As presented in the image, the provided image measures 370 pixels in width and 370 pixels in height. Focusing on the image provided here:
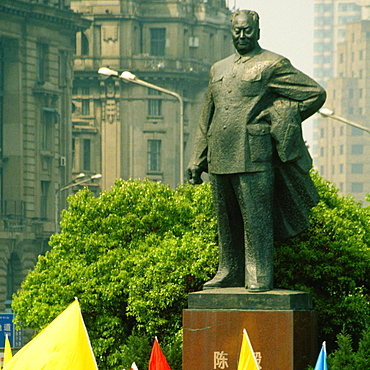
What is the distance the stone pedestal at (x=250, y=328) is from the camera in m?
18.0

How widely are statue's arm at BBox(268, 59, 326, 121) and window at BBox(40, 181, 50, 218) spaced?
82.5 metres

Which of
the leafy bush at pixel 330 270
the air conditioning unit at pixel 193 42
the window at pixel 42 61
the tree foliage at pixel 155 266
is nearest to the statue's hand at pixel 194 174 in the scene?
the tree foliage at pixel 155 266

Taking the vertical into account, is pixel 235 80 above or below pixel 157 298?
above

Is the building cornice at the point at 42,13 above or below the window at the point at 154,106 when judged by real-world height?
above

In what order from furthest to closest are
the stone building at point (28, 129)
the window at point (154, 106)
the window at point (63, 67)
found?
the window at point (154, 106)
the window at point (63, 67)
the stone building at point (28, 129)

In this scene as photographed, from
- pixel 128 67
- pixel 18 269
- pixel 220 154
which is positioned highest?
pixel 128 67

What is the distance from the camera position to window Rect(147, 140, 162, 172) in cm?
13488

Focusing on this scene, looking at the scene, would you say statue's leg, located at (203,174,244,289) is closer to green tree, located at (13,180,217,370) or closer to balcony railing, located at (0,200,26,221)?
green tree, located at (13,180,217,370)

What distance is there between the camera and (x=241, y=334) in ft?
59.9

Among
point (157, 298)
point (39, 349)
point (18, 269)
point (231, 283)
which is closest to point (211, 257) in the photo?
point (157, 298)

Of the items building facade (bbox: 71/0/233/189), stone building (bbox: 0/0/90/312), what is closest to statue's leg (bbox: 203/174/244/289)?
stone building (bbox: 0/0/90/312)

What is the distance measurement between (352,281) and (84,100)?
359ft

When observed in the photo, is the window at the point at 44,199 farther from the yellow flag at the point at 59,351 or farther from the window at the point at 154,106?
the yellow flag at the point at 59,351

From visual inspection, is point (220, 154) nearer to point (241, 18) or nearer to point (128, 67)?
point (241, 18)
